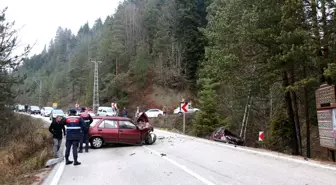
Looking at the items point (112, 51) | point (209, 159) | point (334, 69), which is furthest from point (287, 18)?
point (112, 51)

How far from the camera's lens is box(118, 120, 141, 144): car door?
1647 cm

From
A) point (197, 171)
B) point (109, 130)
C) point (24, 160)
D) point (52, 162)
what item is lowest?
point (24, 160)

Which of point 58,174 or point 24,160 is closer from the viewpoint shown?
point 58,174

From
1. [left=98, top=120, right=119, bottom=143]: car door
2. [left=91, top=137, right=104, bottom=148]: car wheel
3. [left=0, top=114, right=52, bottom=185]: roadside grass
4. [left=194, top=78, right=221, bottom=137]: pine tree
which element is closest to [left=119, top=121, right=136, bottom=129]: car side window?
[left=98, top=120, right=119, bottom=143]: car door

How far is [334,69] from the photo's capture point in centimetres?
1215

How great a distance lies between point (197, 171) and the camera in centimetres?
910

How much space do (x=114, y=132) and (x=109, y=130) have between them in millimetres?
261

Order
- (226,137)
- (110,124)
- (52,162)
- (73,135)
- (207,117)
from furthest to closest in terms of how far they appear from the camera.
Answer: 1. (207,117)
2. (226,137)
3. (110,124)
4. (52,162)
5. (73,135)

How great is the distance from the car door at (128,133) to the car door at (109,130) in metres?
0.25

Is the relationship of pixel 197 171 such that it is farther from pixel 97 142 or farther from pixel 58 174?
pixel 97 142

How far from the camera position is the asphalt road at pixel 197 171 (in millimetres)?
7773

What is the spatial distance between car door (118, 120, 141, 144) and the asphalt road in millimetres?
4295

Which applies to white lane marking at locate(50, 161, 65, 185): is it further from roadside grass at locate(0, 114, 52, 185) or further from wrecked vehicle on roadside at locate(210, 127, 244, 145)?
wrecked vehicle on roadside at locate(210, 127, 244, 145)

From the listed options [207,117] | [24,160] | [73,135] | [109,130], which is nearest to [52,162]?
[73,135]
